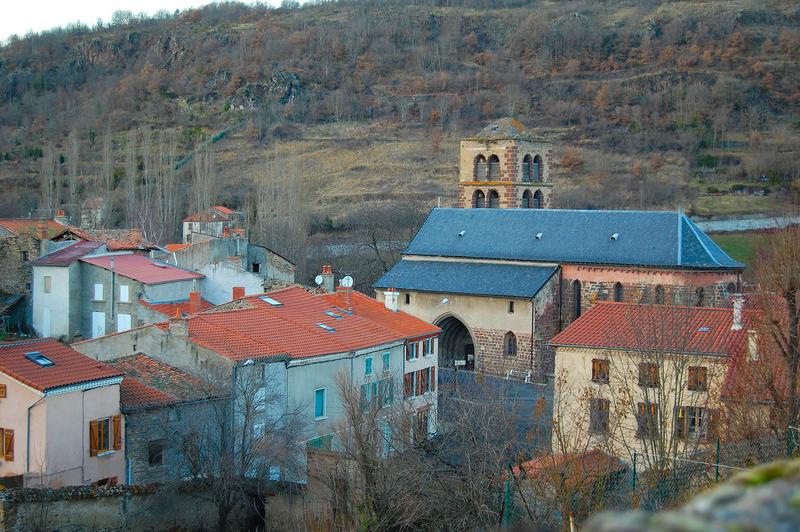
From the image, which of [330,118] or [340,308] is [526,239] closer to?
[340,308]

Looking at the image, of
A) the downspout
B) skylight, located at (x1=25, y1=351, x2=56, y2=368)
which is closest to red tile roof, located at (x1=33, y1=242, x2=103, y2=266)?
skylight, located at (x1=25, y1=351, x2=56, y2=368)

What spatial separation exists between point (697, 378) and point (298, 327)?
1068cm

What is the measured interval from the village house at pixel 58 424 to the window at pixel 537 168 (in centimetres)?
3138

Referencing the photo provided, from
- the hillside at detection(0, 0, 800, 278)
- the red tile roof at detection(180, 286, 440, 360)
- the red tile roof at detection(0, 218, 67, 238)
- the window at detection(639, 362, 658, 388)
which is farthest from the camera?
the hillside at detection(0, 0, 800, 278)

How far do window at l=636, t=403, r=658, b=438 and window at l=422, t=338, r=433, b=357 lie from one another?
37.7ft

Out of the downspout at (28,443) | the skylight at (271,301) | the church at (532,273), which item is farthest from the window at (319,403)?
the church at (532,273)

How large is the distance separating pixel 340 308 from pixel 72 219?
4655 cm

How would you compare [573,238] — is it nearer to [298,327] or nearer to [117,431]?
[298,327]

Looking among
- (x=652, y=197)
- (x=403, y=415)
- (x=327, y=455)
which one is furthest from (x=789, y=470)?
(x=652, y=197)

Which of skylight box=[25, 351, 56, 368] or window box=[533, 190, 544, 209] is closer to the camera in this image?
skylight box=[25, 351, 56, 368]

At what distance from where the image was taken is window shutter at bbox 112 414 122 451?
22.3 m

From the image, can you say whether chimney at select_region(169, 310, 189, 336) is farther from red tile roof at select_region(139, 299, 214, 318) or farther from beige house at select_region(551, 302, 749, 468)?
red tile roof at select_region(139, 299, 214, 318)

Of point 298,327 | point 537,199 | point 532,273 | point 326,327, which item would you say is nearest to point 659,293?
point 532,273

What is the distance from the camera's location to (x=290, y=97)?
120750 millimetres
